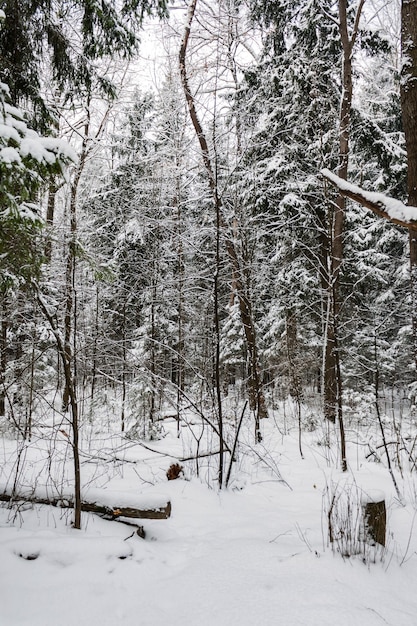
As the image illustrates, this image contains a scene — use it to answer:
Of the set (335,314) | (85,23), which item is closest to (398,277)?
(335,314)

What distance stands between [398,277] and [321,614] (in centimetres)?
1339

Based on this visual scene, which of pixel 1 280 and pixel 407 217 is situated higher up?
pixel 1 280

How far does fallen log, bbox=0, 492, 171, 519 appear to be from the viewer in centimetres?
350

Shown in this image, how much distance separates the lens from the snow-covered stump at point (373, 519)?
10.2ft

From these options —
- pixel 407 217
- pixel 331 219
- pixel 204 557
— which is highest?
pixel 331 219

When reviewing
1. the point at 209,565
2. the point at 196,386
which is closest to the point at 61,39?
the point at 209,565

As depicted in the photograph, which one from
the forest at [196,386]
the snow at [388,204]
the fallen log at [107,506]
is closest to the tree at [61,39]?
the forest at [196,386]

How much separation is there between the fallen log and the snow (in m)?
3.24

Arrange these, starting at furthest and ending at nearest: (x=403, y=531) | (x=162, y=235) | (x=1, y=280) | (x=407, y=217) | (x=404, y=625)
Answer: (x=162, y=235)
(x=1, y=280)
(x=403, y=531)
(x=404, y=625)
(x=407, y=217)

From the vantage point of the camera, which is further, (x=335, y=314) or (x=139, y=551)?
(x=335, y=314)

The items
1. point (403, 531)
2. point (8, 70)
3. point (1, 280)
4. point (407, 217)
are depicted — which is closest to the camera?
point (407, 217)

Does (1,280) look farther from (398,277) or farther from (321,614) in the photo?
(398,277)

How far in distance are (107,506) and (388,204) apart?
3542 millimetres

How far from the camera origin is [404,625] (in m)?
2.24
